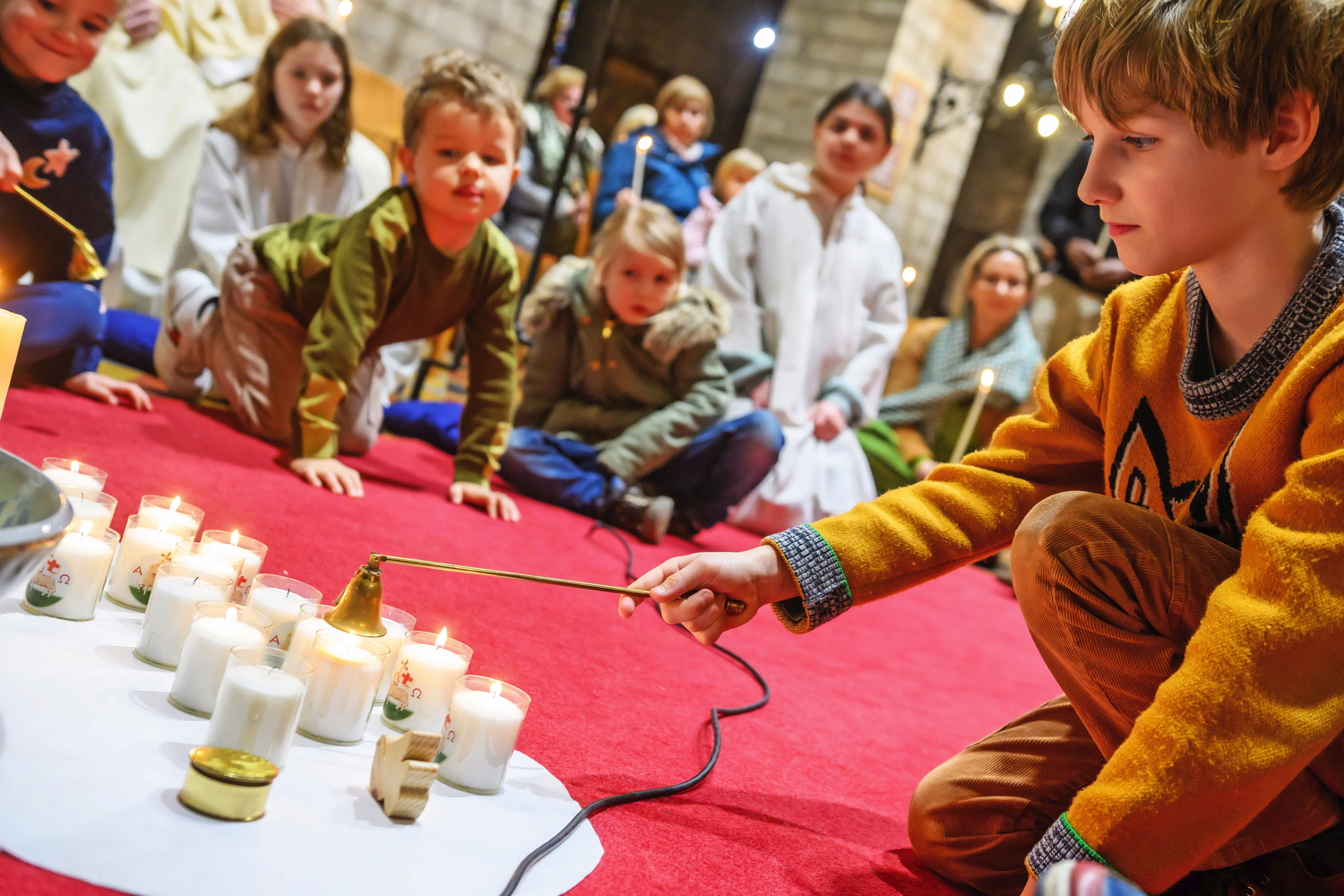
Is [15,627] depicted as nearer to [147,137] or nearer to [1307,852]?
[1307,852]

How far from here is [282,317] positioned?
8.16 ft

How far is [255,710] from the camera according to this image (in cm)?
83

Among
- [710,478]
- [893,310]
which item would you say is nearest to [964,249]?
[893,310]

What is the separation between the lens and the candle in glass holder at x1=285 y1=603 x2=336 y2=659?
0.99 m

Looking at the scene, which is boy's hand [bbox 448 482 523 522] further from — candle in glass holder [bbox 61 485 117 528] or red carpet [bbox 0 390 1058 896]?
candle in glass holder [bbox 61 485 117 528]

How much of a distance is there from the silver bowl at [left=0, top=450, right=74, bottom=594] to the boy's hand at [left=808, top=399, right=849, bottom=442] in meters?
3.03

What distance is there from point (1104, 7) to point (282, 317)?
1988 mm

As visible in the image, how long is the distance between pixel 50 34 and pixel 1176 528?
2.05 meters

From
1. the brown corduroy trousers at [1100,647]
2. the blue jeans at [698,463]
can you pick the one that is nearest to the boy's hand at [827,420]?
the blue jeans at [698,463]

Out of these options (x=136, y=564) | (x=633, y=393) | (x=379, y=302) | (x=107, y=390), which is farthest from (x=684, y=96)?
(x=136, y=564)

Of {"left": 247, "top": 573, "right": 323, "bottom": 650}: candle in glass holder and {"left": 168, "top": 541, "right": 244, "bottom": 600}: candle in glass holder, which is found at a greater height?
{"left": 168, "top": 541, "right": 244, "bottom": 600}: candle in glass holder

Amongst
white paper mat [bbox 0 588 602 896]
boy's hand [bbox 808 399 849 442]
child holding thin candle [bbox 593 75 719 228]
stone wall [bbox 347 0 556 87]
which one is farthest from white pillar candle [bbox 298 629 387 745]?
stone wall [bbox 347 0 556 87]

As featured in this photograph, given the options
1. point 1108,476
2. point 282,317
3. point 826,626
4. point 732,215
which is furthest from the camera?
point 732,215

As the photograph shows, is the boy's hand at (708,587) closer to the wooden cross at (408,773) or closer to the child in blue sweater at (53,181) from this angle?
the wooden cross at (408,773)
